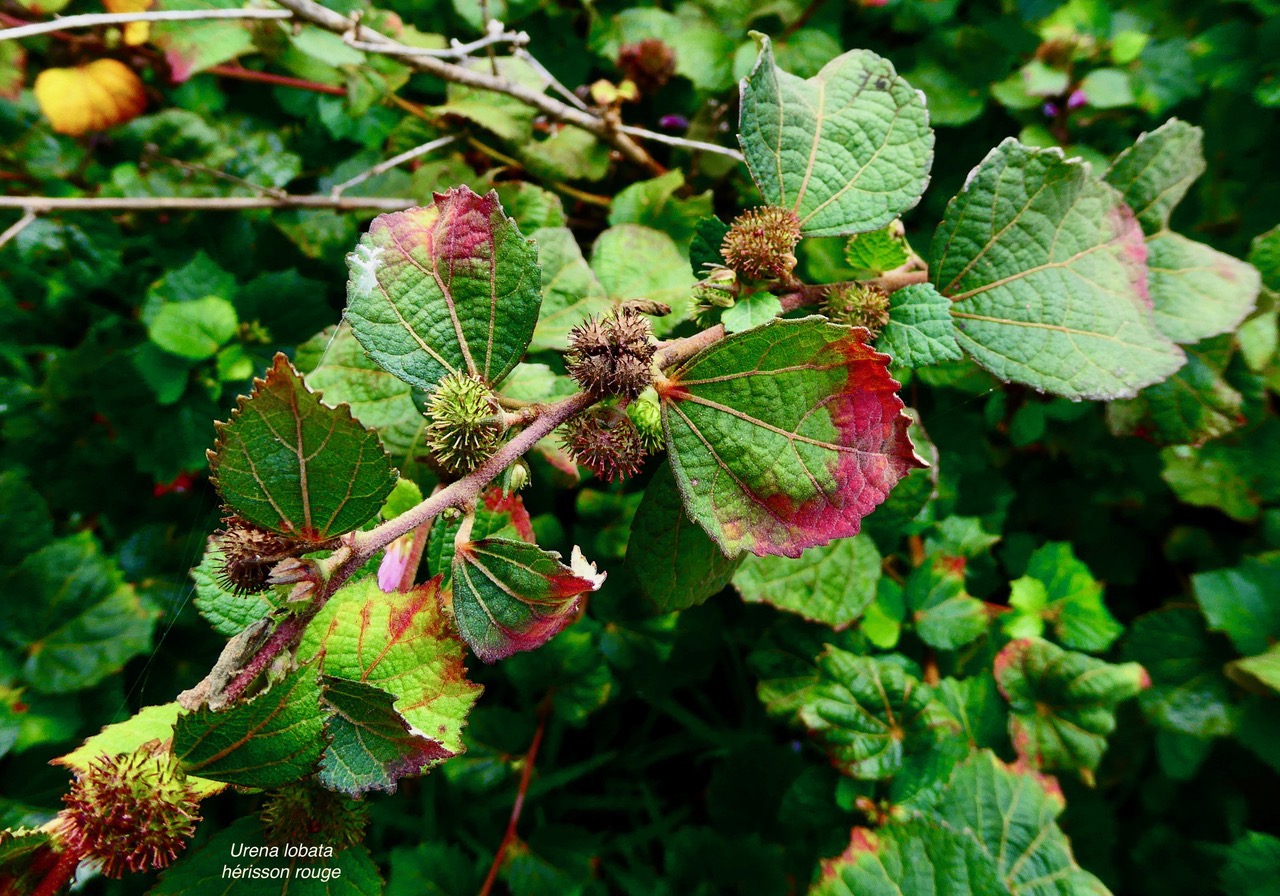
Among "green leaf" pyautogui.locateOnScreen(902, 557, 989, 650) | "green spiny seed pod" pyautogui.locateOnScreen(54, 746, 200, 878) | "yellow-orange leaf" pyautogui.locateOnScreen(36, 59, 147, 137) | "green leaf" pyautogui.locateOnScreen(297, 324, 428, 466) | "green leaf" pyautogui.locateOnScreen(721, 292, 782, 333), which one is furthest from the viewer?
"yellow-orange leaf" pyautogui.locateOnScreen(36, 59, 147, 137)

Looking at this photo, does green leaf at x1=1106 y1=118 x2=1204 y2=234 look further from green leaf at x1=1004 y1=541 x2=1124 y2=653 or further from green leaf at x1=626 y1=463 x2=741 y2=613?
green leaf at x1=626 y1=463 x2=741 y2=613

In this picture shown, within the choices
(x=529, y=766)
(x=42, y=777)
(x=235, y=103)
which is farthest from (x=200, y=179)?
(x=529, y=766)

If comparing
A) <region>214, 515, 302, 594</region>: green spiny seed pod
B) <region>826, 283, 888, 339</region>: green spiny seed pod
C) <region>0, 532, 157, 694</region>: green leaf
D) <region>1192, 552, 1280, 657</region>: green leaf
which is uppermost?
<region>826, 283, 888, 339</region>: green spiny seed pod

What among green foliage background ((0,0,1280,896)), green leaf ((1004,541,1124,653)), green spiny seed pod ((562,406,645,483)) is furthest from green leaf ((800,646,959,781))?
green spiny seed pod ((562,406,645,483))

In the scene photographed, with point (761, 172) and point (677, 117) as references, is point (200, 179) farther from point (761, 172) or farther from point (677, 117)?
point (761, 172)

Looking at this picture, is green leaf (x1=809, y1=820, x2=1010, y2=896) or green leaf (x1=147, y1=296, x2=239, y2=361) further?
green leaf (x1=147, y1=296, x2=239, y2=361)

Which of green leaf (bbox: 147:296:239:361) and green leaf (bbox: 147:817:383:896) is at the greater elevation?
green leaf (bbox: 147:296:239:361)

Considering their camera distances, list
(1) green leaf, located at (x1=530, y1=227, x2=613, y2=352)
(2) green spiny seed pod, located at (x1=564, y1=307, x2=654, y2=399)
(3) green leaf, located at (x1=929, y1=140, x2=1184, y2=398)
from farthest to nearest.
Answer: (1) green leaf, located at (x1=530, y1=227, x2=613, y2=352), (3) green leaf, located at (x1=929, y1=140, x2=1184, y2=398), (2) green spiny seed pod, located at (x1=564, y1=307, x2=654, y2=399)
